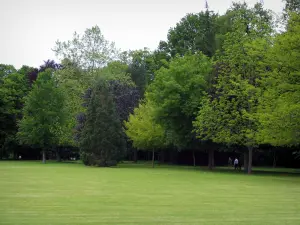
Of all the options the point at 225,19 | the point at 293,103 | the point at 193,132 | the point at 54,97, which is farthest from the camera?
the point at 54,97

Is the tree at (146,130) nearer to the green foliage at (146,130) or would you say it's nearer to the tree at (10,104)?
the green foliage at (146,130)

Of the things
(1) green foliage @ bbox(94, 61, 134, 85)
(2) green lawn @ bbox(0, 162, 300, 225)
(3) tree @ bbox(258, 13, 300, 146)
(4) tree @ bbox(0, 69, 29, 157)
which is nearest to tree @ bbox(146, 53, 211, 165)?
(3) tree @ bbox(258, 13, 300, 146)

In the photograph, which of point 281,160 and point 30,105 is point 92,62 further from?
point 281,160

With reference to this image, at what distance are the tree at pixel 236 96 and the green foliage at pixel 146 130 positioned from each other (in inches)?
374

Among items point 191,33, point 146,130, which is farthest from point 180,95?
point 191,33

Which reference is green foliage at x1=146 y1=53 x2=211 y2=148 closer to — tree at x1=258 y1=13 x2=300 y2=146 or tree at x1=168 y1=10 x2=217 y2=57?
tree at x1=168 y1=10 x2=217 y2=57

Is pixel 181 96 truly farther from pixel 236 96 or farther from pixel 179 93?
pixel 236 96

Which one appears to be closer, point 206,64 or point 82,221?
point 82,221

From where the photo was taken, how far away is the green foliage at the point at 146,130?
56312mm

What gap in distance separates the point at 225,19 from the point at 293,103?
108 ft

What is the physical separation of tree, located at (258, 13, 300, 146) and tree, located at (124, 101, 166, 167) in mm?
21457

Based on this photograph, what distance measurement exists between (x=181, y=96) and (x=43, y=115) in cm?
2424

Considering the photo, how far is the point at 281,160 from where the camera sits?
69500 millimetres

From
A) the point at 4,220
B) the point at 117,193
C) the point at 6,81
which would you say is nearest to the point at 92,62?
the point at 6,81
